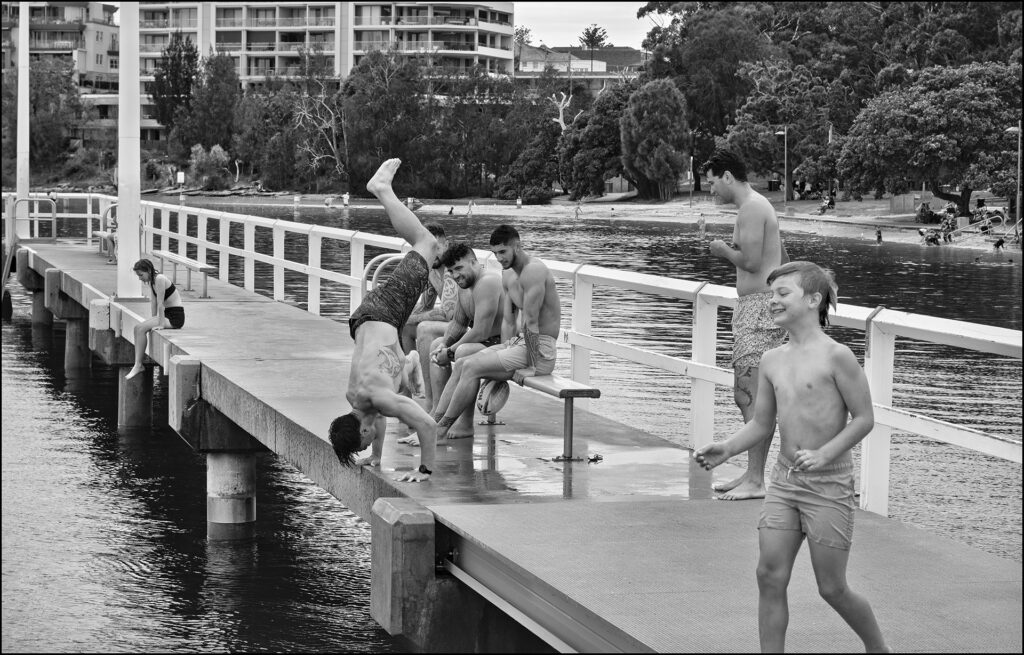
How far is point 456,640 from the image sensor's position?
20.6 ft

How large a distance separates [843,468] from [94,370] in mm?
17551

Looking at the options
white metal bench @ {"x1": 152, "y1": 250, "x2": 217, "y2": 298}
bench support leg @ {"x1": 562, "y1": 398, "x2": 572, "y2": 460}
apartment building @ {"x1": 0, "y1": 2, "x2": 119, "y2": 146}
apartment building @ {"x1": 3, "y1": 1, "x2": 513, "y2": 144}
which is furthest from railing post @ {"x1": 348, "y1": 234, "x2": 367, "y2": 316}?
apartment building @ {"x1": 0, "y1": 2, "x2": 119, "y2": 146}

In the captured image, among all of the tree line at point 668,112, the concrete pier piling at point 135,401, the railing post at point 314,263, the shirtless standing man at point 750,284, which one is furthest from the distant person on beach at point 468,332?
the tree line at point 668,112

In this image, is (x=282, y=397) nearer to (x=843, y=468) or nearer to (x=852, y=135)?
(x=843, y=468)

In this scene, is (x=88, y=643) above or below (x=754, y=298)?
below

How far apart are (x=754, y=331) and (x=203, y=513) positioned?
22.0 feet

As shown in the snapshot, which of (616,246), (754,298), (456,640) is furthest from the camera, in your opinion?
→ (616,246)

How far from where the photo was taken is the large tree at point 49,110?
12000 centimetres

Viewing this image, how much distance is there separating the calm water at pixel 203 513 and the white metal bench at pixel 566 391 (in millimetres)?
1838

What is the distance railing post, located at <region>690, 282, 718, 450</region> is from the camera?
845 centimetres

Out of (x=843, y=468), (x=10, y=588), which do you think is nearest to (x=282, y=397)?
(x=10, y=588)

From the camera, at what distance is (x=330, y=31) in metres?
131

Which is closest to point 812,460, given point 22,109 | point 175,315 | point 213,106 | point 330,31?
point 175,315

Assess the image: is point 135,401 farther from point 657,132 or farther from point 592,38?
point 592,38
